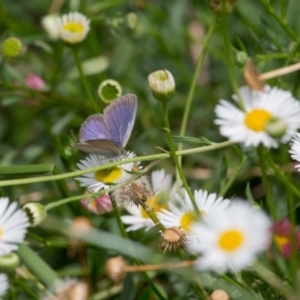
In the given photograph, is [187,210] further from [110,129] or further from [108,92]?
[108,92]

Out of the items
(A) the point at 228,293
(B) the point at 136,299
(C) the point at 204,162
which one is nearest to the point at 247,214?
(A) the point at 228,293

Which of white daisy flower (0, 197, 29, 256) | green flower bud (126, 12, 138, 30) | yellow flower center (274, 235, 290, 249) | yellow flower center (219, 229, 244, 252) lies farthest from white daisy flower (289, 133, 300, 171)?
green flower bud (126, 12, 138, 30)

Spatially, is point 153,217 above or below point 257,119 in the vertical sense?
below

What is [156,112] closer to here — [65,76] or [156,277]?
[65,76]

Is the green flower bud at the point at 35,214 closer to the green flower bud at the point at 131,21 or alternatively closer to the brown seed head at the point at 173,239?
the brown seed head at the point at 173,239

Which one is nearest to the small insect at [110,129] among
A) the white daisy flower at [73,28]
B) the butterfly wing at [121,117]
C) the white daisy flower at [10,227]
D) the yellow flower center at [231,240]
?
the butterfly wing at [121,117]

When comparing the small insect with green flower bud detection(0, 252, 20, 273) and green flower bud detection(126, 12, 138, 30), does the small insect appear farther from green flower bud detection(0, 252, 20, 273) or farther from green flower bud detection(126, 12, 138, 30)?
green flower bud detection(126, 12, 138, 30)

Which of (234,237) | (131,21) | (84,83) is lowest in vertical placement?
(234,237)

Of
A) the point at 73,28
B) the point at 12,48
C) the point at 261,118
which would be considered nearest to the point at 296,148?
the point at 261,118
